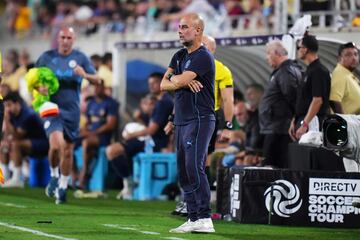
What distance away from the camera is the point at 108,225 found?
43.1 feet

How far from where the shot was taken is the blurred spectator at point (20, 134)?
20.6m

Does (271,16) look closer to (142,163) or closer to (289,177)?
(142,163)

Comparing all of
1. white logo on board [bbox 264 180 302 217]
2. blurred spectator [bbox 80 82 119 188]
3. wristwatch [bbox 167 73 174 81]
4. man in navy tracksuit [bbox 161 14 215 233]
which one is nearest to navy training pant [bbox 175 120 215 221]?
man in navy tracksuit [bbox 161 14 215 233]

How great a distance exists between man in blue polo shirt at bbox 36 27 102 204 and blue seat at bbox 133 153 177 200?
1.45 meters

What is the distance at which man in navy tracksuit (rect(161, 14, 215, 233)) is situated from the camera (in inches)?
486

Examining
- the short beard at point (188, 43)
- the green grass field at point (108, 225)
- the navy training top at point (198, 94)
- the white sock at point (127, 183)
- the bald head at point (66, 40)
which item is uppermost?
the bald head at point (66, 40)

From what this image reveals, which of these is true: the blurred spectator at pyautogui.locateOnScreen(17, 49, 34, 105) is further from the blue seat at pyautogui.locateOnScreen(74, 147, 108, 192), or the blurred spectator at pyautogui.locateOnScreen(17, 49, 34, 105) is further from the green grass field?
the green grass field

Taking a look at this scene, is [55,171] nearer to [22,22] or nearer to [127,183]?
[127,183]

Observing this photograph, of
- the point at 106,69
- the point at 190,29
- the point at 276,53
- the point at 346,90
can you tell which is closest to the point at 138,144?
the point at 276,53

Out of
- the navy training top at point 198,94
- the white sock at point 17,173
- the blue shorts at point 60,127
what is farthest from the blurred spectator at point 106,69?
the navy training top at point 198,94

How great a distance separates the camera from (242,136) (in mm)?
18172

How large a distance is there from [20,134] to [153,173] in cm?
350

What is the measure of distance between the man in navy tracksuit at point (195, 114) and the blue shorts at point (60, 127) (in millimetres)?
4116

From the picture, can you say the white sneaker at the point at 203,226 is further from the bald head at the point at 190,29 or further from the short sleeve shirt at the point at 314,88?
the short sleeve shirt at the point at 314,88
